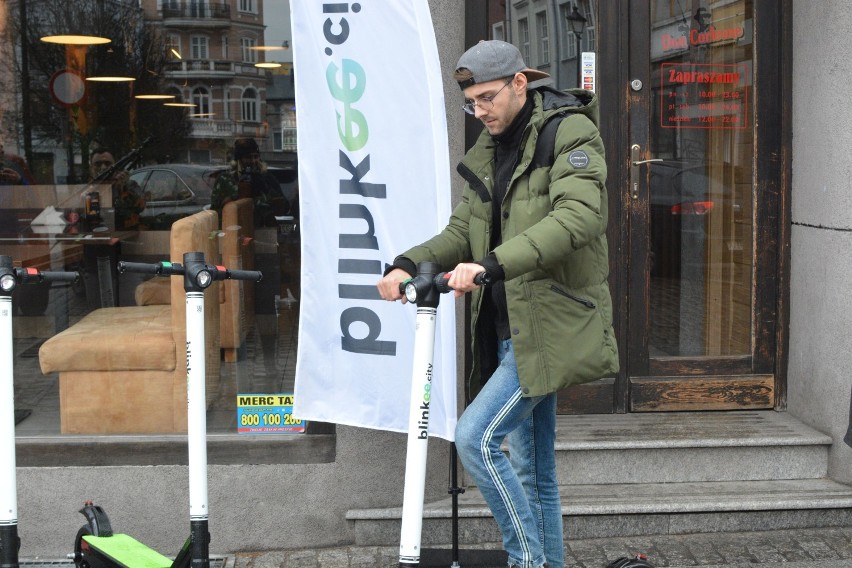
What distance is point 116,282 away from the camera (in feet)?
17.6

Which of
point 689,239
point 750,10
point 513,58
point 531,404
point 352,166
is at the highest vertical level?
point 750,10

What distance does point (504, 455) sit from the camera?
152 inches

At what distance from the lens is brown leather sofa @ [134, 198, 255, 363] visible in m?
5.36

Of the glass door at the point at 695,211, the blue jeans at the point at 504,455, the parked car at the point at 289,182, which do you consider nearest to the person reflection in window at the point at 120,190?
the parked car at the point at 289,182

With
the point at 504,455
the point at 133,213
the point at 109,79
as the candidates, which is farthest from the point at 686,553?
the point at 109,79

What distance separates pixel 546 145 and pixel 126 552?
2212 millimetres

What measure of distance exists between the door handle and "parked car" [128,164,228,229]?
6.94 ft

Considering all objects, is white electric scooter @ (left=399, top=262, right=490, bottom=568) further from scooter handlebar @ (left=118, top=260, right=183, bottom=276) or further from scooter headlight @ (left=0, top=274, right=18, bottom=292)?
scooter headlight @ (left=0, top=274, right=18, bottom=292)

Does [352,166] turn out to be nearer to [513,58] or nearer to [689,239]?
[513,58]

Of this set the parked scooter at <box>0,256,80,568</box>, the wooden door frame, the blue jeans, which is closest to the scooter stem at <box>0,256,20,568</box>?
the parked scooter at <box>0,256,80,568</box>

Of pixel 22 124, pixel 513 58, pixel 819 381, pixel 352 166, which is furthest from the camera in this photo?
pixel 819 381

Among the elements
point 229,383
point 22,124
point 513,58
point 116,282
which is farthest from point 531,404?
point 22,124

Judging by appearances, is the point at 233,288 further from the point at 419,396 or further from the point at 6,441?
the point at 419,396

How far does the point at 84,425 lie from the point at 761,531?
10.6 ft
